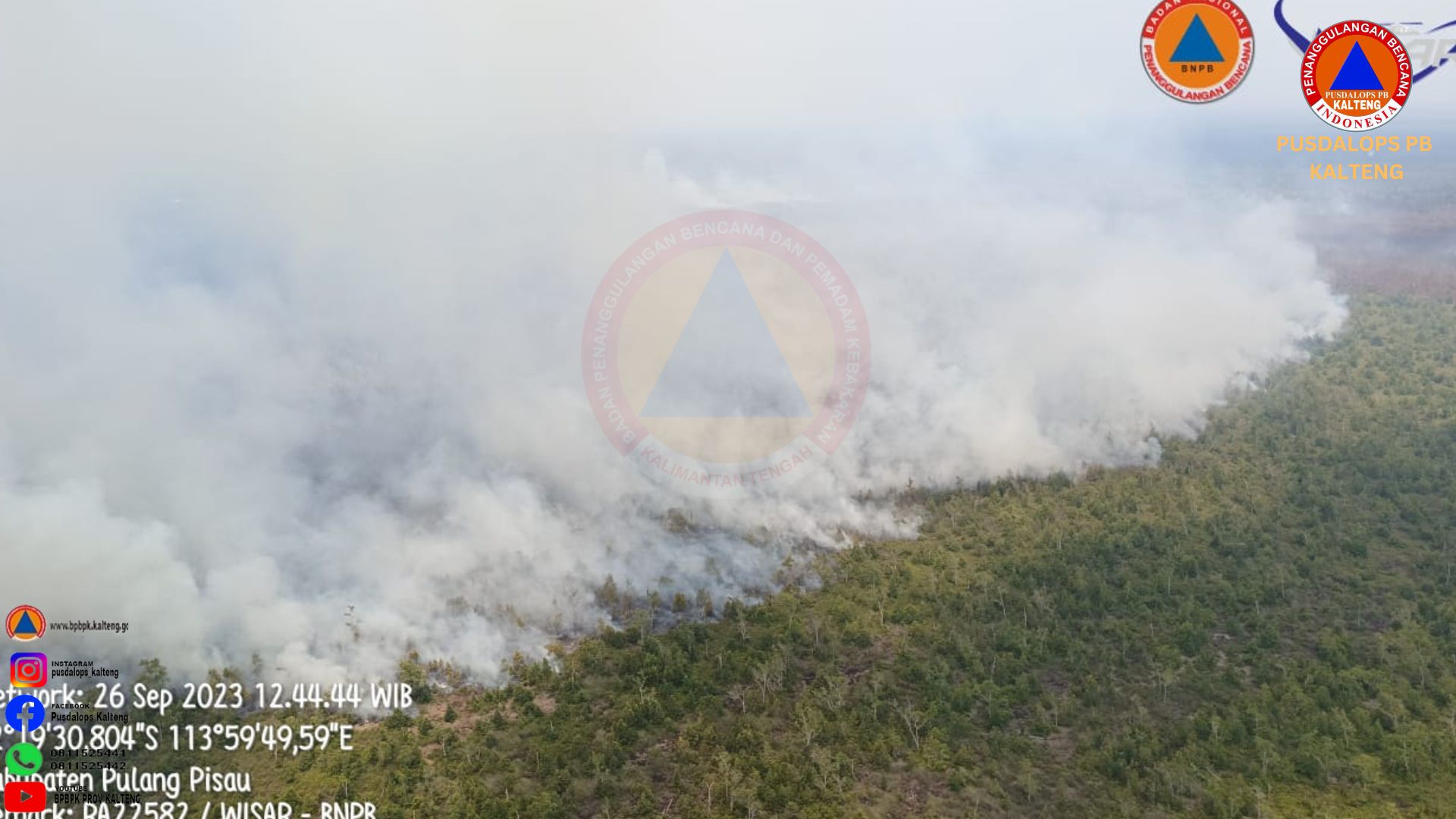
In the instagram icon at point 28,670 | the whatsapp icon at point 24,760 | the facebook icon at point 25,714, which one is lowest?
the whatsapp icon at point 24,760

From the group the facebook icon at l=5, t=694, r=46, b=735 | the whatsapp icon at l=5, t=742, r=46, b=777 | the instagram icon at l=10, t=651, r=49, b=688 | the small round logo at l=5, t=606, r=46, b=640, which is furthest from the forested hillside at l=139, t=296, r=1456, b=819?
the small round logo at l=5, t=606, r=46, b=640

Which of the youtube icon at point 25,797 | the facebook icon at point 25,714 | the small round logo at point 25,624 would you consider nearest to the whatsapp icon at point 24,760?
the youtube icon at point 25,797

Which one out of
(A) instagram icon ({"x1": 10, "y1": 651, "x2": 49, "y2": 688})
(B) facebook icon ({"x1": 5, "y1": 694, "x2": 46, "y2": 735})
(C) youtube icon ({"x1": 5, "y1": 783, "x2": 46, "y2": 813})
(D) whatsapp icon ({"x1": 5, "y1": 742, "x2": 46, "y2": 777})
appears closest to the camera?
(C) youtube icon ({"x1": 5, "y1": 783, "x2": 46, "y2": 813})

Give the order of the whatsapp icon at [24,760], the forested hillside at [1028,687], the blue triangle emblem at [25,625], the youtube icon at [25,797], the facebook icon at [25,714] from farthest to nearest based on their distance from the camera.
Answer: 1. the blue triangle emblem at [25,625]
2. the facebook icon at [25,714]
3. the whatsapp icon at [24,760]
4. the forested hillside at [1028,687]
5. the youtube icon at [25,797]

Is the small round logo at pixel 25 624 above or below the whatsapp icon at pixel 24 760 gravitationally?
above

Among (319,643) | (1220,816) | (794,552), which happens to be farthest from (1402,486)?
(319,643)

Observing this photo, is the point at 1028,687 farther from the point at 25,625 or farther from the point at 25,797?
the point at 25,625

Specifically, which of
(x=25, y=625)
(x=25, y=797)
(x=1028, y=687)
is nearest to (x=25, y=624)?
(x=25, y=625)

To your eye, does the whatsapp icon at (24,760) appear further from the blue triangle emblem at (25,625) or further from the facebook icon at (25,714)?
the blue triangle emblem at (25,625)

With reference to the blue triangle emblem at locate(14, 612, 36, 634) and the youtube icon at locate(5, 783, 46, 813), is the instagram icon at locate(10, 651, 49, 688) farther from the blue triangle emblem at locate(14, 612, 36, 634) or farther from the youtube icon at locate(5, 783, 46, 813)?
the youtube icon at locate(5, 783, 46, 813)
